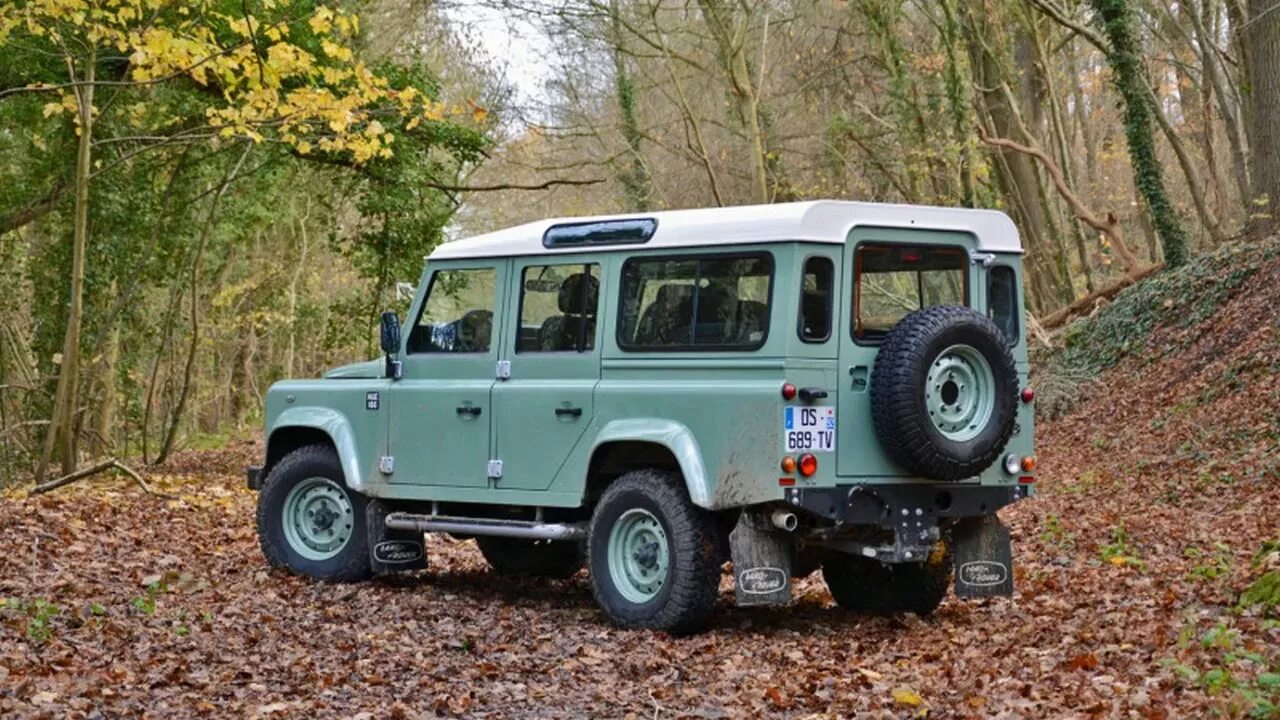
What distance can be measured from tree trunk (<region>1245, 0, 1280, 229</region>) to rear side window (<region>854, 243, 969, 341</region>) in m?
13.0

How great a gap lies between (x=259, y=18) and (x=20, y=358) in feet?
28.9

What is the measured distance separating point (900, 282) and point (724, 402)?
1333mm

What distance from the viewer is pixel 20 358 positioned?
24000 millimetres

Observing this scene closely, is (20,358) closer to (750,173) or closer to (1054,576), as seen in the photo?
(750,173)

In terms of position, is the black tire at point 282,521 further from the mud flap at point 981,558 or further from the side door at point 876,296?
the mud flap at point 981,558

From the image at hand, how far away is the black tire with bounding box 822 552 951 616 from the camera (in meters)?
9.81

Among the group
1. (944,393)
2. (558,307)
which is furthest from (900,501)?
(558,307)

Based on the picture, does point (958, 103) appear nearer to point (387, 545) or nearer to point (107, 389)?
point (107, 389)

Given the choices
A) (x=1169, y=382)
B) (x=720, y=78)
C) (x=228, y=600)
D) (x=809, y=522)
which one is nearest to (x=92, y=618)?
(x=228, y=600)

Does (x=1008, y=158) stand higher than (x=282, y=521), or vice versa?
(x=1008, y=158)

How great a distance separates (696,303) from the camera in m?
9.31

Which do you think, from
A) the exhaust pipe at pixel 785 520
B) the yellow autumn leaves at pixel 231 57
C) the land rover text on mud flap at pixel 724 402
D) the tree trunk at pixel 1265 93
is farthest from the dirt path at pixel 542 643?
the tree trunk at pixel 1265 93

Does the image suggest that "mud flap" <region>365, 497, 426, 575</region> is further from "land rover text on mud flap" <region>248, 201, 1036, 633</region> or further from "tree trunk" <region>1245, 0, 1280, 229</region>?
"tree trunk" <region>1245, 0, 1280, 229</region>

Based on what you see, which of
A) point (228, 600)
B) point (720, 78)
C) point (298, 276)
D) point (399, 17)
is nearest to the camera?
point (228, 600)
